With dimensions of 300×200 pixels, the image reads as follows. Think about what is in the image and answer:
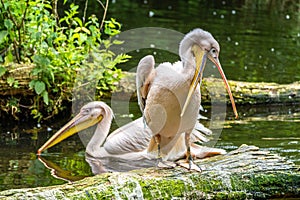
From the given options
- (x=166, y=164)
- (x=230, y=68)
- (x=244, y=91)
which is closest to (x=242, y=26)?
(x=230, y=68)

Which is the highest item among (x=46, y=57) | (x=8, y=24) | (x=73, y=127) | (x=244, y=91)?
(x=8, y=24)

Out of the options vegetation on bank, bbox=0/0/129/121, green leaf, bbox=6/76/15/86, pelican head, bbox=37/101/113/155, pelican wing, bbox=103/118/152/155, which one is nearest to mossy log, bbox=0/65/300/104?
vegetation on bank, bbox=0/0/129/121

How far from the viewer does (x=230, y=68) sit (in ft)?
30.3

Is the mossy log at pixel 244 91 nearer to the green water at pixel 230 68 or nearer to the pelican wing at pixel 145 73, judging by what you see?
the green water at pixel 230 68

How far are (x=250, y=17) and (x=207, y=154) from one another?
1021 centimetres

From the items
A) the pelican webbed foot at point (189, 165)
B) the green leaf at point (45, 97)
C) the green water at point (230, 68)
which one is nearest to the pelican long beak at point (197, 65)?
the pelican webbed foot at point (189, 165)

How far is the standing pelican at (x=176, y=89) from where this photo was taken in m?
4.06

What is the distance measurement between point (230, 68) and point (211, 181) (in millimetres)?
5154

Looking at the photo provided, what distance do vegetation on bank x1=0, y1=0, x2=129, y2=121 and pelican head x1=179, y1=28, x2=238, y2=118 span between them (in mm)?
2421

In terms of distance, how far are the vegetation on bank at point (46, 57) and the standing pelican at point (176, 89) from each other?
1962 millimetres

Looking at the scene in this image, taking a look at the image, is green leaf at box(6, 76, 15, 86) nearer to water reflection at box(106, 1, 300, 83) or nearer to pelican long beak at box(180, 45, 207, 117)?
water reflection at box(106, 1, 300, 83)

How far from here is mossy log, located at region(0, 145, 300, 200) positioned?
3.94 meters

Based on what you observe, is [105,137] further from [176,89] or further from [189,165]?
[176,89]

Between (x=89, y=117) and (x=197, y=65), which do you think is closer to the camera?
(x=197, y=65)
